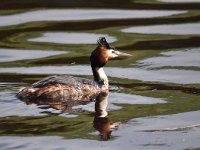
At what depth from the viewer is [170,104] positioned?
1045 cm

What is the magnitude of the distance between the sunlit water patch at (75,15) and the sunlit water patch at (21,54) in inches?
67.5

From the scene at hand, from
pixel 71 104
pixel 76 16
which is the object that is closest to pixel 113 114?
pixel 71 104

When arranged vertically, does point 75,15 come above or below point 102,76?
above

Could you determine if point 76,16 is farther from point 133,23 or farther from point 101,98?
point 101,98

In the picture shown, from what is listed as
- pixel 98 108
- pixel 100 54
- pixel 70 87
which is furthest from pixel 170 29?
pixel 98 108

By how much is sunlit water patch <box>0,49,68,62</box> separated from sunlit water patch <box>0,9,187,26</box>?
171 cm

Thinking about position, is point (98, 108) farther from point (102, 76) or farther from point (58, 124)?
point (102, 76)

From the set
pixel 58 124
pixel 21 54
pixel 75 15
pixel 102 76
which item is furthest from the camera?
pixel 75 15

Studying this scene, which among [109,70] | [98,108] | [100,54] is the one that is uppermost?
[100,54]

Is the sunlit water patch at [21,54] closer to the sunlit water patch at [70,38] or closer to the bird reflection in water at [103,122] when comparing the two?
the sunlit water patch at [70,38]

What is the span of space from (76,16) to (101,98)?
5.24 metres

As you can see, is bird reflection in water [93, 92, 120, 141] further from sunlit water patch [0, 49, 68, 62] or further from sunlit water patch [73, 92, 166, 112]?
sunlit water patch [0, 49, 68, 62]

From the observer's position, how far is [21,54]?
13766 mm

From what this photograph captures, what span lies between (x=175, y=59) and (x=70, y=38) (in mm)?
2346
